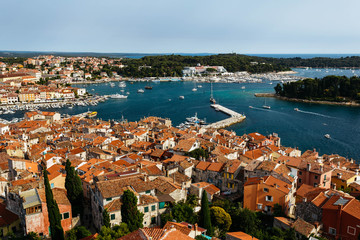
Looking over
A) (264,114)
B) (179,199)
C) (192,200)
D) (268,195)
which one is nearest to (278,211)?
(268,195)

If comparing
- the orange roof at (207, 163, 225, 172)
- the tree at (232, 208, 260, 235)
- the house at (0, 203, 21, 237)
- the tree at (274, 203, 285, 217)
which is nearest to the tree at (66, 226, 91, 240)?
the house at (0, 203, 21, 237)

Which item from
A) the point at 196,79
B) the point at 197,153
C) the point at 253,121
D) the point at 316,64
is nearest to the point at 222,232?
the point at 197,153

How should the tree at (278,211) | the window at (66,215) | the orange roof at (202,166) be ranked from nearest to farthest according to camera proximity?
the window at (66,215) → the tree at (278,211) → the orange roof at (202,166)

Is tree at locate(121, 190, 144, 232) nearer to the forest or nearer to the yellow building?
the yellow building

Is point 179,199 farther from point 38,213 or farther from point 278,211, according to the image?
point 38,213

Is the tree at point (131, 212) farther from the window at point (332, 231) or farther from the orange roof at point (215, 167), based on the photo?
the window at point (332, 231)

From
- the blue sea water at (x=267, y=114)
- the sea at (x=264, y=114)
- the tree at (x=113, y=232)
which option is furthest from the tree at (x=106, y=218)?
the blue sea water at (x=267, y=114)

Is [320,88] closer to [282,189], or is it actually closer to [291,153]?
[291,153]
